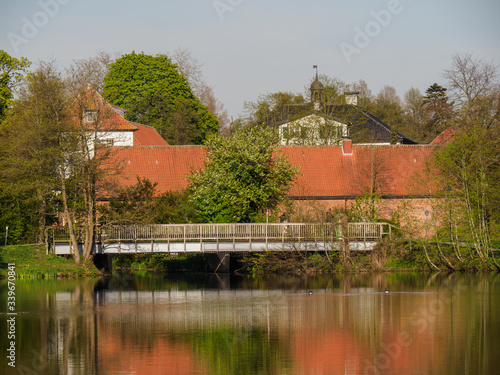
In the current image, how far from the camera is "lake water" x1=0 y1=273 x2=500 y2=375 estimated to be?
1686cm

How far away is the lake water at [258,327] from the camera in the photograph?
1686 cm

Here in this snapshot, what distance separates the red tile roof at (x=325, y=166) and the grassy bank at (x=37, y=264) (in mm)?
10791

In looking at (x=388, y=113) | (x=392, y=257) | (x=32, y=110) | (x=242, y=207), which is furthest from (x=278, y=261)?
(x=388, y=113)

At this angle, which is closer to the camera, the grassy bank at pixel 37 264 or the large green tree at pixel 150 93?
the grassy bank at pixel 37 264

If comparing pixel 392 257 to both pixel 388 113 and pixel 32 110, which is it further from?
pixel 388 113

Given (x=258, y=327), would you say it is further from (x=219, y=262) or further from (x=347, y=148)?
(x=347, y=148)

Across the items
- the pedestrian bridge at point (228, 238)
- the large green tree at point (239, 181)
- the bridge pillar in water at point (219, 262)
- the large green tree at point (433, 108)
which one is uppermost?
the large green tree at point (433, 108)

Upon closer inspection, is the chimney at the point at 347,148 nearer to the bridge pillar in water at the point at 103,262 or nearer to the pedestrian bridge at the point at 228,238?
the pedestrian bridge at the point at 228,238

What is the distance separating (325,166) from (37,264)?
2123cm

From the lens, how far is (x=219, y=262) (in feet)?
128

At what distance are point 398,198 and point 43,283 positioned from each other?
2318 cm

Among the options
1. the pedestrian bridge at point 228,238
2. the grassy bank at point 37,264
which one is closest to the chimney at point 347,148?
the pedestrian bridge at point 228,238

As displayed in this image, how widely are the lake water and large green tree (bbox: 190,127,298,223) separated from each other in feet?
18.1

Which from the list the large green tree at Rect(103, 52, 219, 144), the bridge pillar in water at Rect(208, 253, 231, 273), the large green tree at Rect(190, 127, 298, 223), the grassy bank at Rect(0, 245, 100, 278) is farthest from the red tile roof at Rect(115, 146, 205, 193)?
the large green tree at Rect(103, 52, 219, 144)
